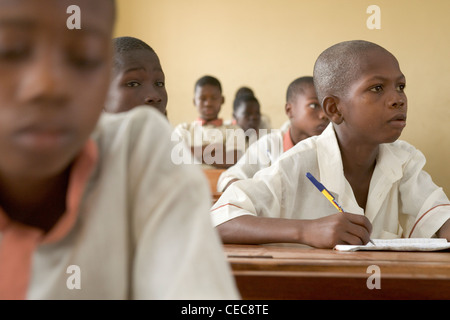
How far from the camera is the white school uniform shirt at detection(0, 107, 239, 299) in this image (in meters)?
0.53

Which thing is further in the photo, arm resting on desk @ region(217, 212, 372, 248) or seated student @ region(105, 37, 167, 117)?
seated student @ region(105, 37, 167, 117)

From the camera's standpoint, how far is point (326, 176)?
1627 millimetres

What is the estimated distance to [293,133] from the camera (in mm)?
3275

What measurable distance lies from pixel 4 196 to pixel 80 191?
0.08m

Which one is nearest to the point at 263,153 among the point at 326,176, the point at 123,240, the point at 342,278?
the point at 326,176

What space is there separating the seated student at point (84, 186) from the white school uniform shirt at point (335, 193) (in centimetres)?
86

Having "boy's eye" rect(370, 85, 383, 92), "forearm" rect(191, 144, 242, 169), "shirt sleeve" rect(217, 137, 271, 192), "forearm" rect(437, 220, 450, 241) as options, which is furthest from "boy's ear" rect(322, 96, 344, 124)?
"forearm" rect(191, 144, 242, 169)

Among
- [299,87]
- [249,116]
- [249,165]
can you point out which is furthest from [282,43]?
[249,165]

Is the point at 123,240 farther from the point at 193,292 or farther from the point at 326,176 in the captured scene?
the point at 326,176

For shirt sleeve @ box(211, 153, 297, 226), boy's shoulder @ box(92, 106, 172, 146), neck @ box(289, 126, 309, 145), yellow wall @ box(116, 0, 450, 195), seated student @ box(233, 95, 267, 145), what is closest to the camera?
boy's shoulder @ box(92, 106, 172, 146)

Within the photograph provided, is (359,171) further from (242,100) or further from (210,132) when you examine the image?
(242,100)

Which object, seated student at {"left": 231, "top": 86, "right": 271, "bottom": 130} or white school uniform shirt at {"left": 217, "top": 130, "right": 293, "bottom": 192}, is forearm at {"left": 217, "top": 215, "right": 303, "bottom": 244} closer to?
white school uniform shirt at {"left": 217, "top": 130, "right": 293, "bottom": 192}

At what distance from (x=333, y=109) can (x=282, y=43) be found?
130 inches

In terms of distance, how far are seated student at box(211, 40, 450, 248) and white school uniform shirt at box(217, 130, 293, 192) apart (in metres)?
1.01
